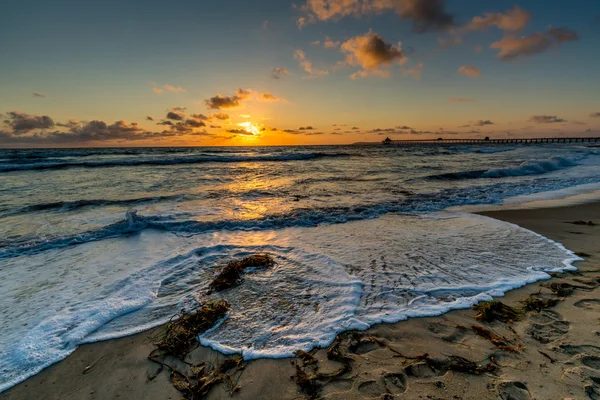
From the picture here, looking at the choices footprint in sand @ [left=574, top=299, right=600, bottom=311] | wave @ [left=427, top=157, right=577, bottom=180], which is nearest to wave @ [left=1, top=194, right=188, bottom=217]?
footprint in sand @ [left=574, top=299, right=600, bottom=311]

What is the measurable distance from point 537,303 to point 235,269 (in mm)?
4504

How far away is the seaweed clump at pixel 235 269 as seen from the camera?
4410 millimetres

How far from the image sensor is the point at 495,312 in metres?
3.43

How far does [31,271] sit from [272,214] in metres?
5.66

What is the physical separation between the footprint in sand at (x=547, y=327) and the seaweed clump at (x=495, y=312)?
20 cm

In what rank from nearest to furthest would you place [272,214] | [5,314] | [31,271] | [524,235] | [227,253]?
[5,314] → [31,271] → [227,253] → [524,235] → [272,214]

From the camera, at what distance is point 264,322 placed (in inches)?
137

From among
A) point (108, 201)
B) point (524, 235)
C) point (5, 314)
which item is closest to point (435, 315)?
point (524, 235)

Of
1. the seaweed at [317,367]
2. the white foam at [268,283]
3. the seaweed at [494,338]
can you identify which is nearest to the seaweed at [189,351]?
the white foam at [268,283]

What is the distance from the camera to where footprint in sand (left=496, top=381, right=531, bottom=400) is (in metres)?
2.26

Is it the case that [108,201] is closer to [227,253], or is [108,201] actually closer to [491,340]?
[227,253]

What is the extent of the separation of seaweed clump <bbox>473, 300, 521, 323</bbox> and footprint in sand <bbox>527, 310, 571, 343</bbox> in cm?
20

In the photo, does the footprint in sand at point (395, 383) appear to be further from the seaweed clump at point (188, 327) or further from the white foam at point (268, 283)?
the seaweed clump at point (188, 327)

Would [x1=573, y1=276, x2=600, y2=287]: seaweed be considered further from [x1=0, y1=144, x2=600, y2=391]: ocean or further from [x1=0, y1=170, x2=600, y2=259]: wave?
[x1=0, y1=170, x2=600, y2=259]: wave
